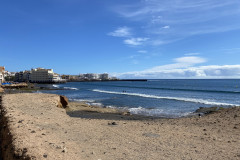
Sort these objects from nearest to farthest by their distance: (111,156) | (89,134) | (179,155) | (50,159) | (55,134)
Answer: (50,159) < (111,156) < (179,155) < (55,134) < (89,134)

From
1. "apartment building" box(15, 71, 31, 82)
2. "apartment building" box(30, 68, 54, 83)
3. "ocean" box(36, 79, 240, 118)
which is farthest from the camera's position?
"apartment building" box(15, 71, 31, 82)

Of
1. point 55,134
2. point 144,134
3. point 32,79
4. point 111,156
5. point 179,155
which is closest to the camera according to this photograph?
point 111,156

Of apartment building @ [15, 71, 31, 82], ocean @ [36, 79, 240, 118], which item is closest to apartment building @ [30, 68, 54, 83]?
apartment building @ [15, 71, 31, 82]

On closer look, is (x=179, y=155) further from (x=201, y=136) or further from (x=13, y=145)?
(x=13, y=145)

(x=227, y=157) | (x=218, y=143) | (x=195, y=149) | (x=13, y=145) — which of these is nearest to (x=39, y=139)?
(x=13, y=145)

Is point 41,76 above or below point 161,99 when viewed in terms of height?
above

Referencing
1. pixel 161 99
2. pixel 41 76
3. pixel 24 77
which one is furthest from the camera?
pixel 24 77

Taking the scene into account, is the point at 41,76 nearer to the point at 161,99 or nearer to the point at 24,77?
the point at 24,77

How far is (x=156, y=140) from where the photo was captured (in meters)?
7.30

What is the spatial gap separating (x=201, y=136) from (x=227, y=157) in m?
2.56

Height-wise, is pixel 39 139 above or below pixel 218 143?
above

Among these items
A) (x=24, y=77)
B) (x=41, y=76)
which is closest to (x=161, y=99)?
(x=41, y=76)

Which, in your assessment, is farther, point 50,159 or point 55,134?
point 55,134

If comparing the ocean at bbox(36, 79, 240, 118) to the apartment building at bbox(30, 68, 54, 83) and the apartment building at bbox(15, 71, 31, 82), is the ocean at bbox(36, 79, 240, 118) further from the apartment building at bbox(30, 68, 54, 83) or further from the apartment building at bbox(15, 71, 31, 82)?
the apartment building at bbox(15, 71, 31, 82)
